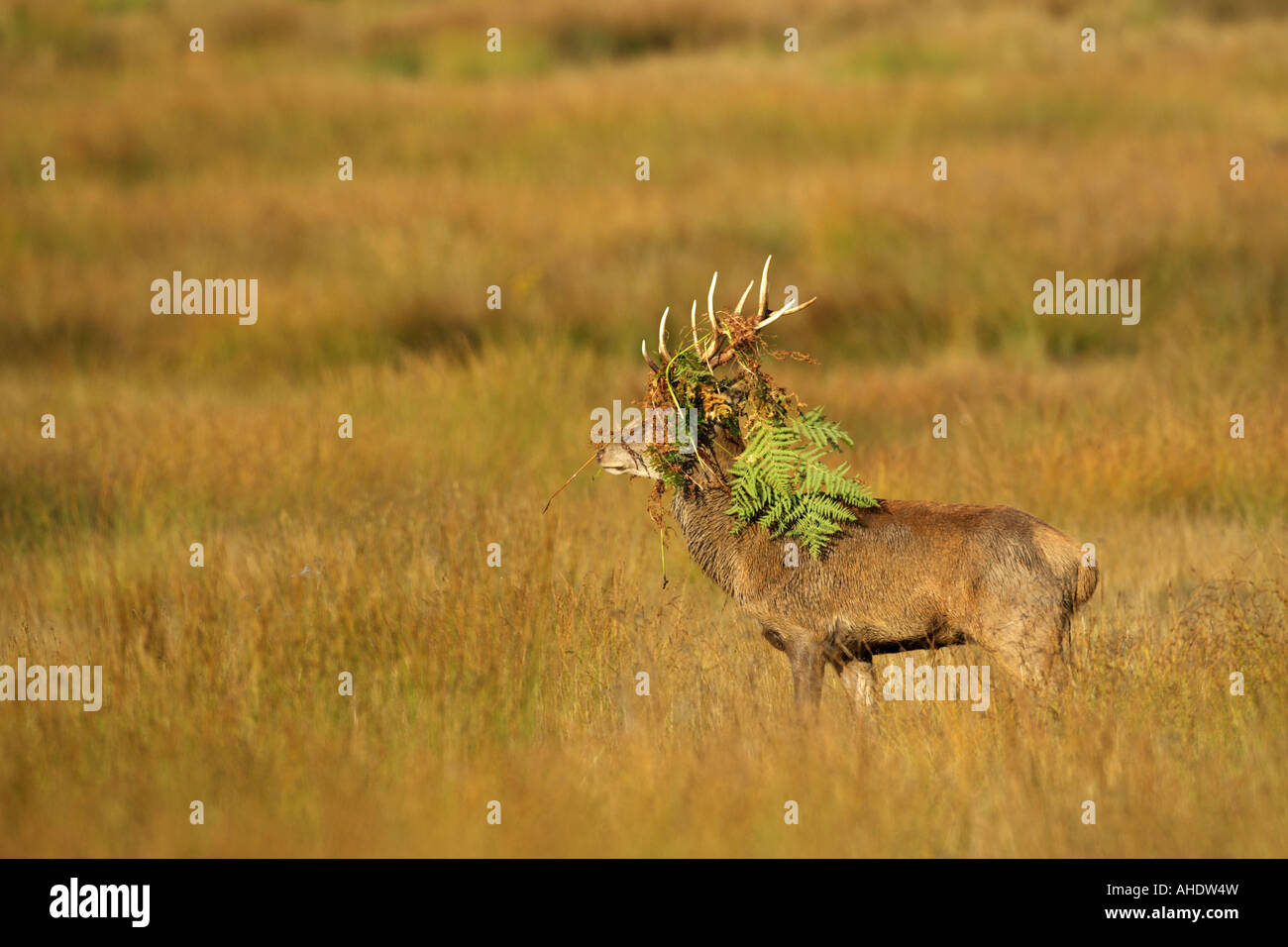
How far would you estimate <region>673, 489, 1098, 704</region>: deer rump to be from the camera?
5625mm

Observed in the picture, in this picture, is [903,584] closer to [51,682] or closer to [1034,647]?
[1034,647]

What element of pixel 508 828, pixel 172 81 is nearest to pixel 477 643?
pixel 508 828

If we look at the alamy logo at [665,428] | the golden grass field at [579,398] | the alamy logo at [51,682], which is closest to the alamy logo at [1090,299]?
the golden grass field at [579,398]

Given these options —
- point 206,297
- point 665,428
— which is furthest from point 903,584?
point 206,297

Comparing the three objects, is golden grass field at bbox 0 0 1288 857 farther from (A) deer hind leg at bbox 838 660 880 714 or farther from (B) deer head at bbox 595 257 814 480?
(B) deer head at bbox 595 257 814 480

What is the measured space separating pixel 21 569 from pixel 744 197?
13745mm

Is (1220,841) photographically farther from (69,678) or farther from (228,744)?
(69,678)

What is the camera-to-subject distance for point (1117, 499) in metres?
10.4

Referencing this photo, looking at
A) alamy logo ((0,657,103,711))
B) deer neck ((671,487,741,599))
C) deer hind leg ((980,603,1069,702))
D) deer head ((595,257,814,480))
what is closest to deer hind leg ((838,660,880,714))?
deer neck ((671,487,741,599))

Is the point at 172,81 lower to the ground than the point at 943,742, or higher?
higher

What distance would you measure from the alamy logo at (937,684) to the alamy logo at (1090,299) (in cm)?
1050

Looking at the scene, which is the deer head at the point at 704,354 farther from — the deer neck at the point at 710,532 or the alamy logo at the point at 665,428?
Answer: the deer neck at the point at 710,532

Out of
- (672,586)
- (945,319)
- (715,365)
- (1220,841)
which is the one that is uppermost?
(945,319)

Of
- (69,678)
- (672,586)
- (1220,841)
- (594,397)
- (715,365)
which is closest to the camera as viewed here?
(1220,841)
